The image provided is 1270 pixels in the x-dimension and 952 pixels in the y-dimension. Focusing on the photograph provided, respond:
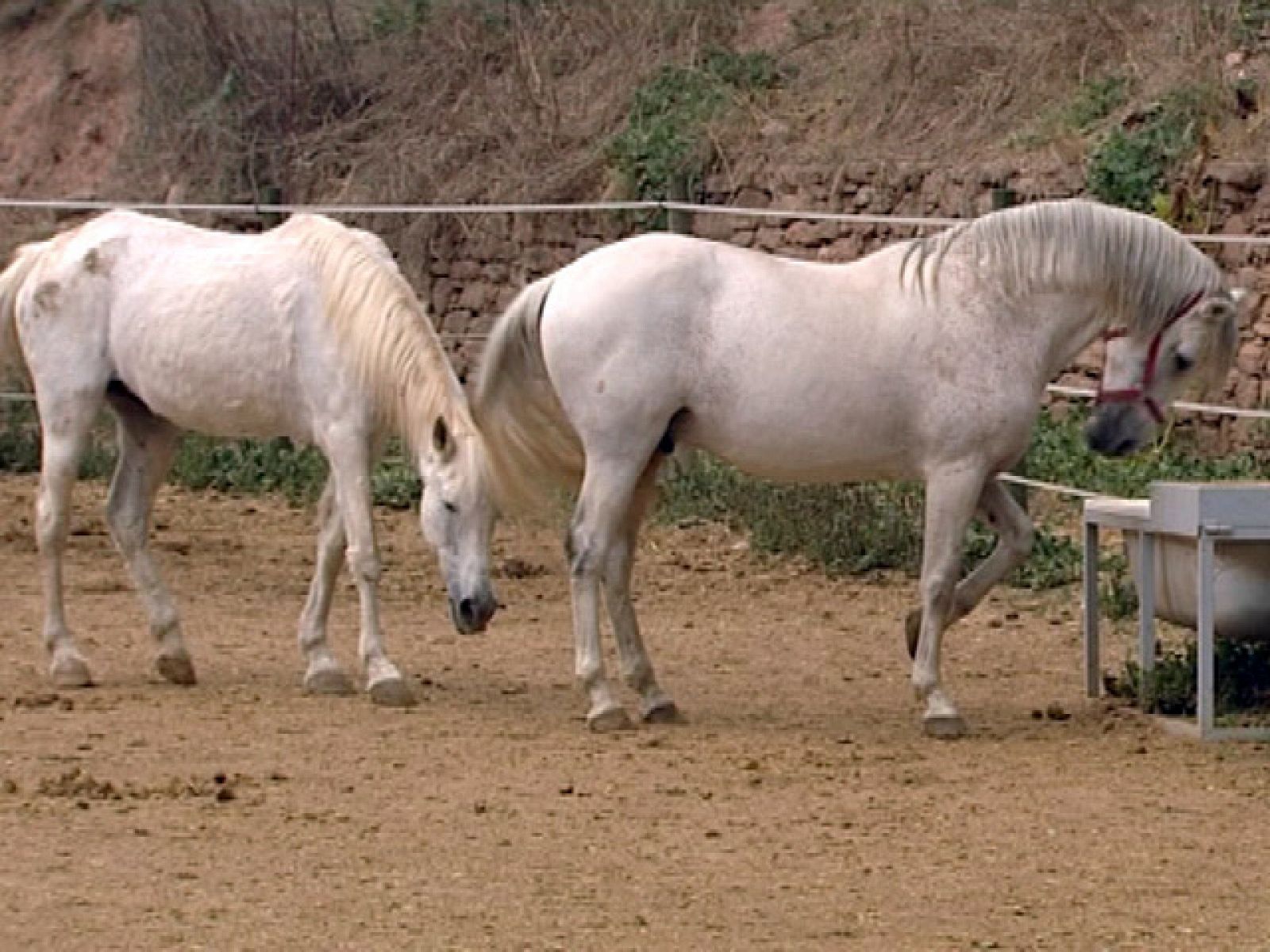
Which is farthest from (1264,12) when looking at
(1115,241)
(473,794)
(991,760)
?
(473,794)

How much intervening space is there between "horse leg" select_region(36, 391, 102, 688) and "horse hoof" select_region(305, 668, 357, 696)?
757 millimetres

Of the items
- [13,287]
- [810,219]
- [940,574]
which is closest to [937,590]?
[940,574]

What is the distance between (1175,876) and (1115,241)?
2486 millimetres

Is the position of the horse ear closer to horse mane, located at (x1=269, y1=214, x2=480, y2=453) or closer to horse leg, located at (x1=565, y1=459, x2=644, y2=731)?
horse mane, located at (x1=269, y1=214, x2=480, y2=453)

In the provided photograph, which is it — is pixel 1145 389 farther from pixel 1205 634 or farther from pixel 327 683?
pixel 327 683

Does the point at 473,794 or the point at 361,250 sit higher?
the point at 361,250

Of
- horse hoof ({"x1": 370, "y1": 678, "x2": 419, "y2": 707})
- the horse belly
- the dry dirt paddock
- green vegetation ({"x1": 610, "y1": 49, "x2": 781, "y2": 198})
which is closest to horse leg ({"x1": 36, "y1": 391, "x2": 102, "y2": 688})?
the dry dirt paddock

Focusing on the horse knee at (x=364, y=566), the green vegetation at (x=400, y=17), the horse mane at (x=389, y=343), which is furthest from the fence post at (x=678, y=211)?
the green vegetation at (x=400, y=17)

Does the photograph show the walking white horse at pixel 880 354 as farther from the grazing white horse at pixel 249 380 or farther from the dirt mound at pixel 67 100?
the dirt mound at pixel 67 100

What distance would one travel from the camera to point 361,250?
29.0 ft

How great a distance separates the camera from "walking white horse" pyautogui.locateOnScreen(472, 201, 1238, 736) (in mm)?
8016

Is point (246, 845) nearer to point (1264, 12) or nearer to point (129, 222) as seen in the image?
point (129, 222)

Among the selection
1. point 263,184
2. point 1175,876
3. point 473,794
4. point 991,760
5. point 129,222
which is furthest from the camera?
point 263,184

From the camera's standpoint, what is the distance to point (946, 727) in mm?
8031
